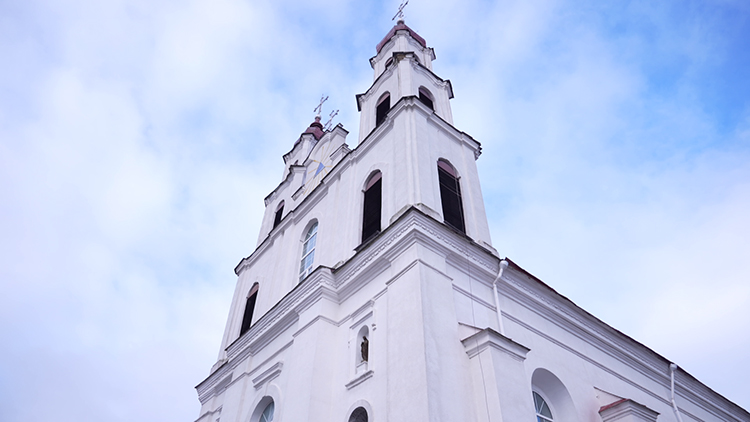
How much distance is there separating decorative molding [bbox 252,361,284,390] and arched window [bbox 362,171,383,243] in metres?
3.91

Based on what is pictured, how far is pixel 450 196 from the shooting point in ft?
46.2

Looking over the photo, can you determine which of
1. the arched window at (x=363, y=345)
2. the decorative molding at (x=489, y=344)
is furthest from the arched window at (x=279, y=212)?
the decorative molding at (x=489, y=344)

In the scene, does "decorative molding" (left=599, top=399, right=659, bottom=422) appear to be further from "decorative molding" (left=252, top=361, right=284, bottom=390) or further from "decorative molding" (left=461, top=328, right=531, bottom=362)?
"decorative molding" (left=252, top=361, right=284, bottom=390)

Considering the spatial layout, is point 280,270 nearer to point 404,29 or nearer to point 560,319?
point 560,319

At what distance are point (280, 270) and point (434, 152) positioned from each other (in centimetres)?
657

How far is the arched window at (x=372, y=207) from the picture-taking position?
44.5 ft

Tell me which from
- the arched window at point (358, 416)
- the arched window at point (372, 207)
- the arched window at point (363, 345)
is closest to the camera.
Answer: the arched window at point (358, 416)

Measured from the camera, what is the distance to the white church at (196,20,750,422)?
9.65m

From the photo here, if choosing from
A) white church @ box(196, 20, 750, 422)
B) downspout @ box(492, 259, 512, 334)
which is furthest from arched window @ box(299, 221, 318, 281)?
downspout @ box(492, 259, 512, 334)

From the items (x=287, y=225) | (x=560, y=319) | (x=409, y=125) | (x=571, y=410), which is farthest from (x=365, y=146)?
(x=571, y=410)

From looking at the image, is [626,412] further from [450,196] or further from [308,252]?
[308,252]

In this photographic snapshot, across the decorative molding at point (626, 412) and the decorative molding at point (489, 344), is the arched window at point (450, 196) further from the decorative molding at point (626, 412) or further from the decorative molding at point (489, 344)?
the decorative molding at point (626, 412)

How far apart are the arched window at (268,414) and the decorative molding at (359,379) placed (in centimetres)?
374

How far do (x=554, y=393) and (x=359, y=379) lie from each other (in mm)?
4854
